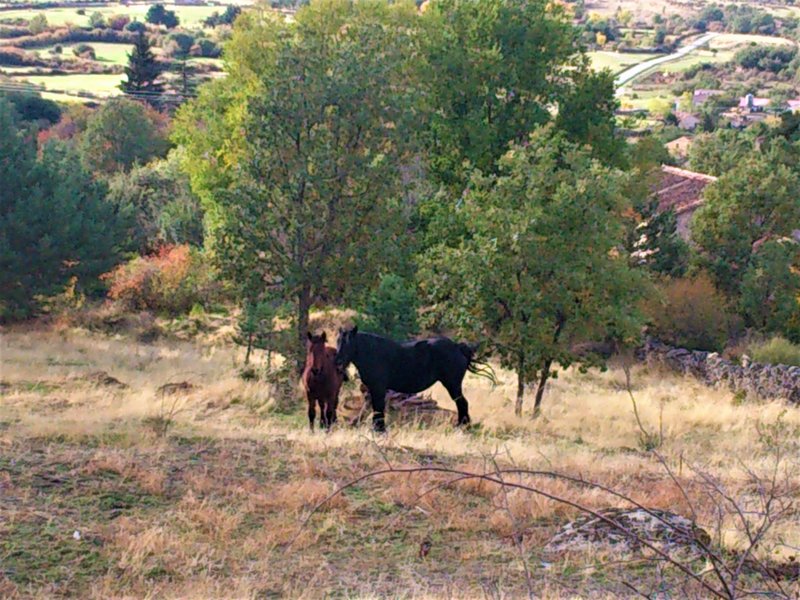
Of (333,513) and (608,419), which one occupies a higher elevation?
(333,513)

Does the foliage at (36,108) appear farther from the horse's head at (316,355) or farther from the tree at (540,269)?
the horse's head at (316,355)

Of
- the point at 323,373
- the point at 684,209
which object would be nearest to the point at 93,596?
the point at 323,373

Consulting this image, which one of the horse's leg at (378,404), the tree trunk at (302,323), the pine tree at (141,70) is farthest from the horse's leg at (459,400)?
the pine tree at (141,70)

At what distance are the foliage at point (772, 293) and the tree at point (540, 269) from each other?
15.9 meters

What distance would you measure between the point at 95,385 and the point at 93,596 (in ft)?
39.2

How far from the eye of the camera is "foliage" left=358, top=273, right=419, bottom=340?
68.0 ft

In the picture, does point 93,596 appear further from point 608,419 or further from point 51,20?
point 51,20

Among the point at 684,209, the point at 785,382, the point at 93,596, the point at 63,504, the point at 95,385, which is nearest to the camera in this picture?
the point at 93,596

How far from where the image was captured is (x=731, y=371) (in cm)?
2669

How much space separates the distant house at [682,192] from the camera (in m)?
43.9

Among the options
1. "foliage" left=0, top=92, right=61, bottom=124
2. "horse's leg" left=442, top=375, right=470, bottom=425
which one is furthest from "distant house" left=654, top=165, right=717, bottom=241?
"foliage" left=0, top=92, right=61, bottom=124

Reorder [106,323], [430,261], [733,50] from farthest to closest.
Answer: [733,50]
[106,323]
[430,261]

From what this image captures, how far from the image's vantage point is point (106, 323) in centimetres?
3231

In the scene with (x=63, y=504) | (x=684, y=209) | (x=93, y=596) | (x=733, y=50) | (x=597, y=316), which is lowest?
(x=733, y=50)
